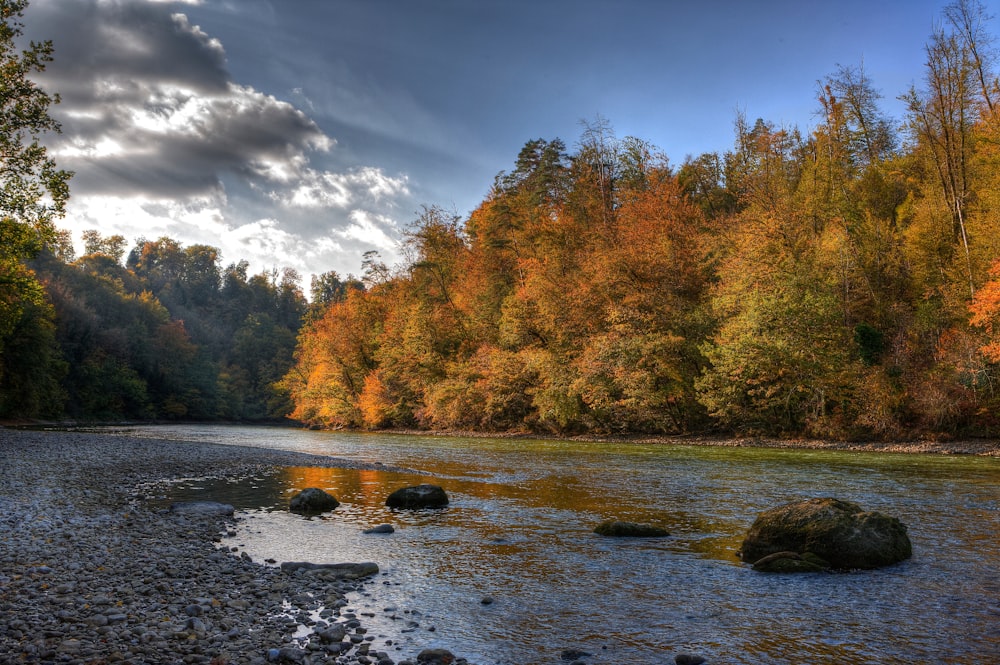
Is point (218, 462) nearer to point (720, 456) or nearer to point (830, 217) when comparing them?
point (720, 456)

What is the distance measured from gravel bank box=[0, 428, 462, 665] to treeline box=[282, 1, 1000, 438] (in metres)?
30.3

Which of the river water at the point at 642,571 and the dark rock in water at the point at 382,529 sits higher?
the river water at the point at 642,571

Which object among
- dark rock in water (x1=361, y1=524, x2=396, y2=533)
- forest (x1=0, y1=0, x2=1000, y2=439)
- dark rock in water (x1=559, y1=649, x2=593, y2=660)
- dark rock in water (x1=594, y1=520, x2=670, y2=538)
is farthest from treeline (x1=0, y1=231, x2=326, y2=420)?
dark rock in water (x1=559, y1=649, x2=593, y2=660)

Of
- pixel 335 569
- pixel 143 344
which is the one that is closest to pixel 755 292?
pixel 335 569

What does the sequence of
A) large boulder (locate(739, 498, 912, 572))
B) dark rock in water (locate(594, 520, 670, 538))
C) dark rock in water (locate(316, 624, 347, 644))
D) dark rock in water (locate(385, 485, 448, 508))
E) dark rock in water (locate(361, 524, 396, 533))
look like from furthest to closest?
dark rock in water (locate(385, 485, 448, 508)), dark rock in water (locate(361, 524, 396, 533)), dark rock in water (locate(594, 520, 670, 538)), large boulder (locate(739, 498, 912, 572)), dark rock in water (locate(316, 624, 347, 644))

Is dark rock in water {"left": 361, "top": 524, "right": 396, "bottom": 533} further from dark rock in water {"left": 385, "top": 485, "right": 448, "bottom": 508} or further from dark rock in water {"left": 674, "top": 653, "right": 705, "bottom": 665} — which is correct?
dark rock in water {"left": 674, "top": 653, "right": 705, "bottom": 665}

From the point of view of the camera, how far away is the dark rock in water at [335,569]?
28.7 feet

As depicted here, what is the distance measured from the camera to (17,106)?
74.4 ft

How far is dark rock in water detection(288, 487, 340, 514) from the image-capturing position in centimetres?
1413

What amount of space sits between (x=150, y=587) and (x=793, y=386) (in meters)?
33.4

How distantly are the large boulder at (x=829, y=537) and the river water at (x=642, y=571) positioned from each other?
12.9 inches

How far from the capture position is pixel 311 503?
1414cm

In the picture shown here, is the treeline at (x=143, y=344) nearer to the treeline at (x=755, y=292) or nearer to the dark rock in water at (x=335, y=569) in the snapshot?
the treeline at (x=755, y=292)

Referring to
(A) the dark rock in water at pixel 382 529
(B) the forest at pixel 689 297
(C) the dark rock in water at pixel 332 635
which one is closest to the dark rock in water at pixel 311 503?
(A) the dark rock in water at pixel 382 529
